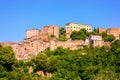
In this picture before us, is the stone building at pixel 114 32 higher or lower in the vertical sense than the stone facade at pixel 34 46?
higher

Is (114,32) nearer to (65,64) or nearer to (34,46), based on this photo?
(34,46)

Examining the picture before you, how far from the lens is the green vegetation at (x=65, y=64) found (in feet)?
161

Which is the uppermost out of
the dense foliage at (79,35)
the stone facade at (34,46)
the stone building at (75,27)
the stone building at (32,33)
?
the stone building at (75,27)

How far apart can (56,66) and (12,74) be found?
20.6 ft

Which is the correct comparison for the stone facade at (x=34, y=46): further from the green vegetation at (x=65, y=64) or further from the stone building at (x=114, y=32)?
the stone building at (x=114, y=32)

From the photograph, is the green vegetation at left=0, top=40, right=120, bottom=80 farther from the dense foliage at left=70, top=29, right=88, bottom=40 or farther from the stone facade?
the dense foliage at left=70, top=29, right=88, bottom=40

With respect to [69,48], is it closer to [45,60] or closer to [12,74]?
[45,60]

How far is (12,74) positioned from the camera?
47969mm

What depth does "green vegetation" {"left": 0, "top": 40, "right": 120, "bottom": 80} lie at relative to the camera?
161 feet

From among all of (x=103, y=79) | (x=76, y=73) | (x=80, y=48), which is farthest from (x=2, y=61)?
Result: (x=103, y=79)

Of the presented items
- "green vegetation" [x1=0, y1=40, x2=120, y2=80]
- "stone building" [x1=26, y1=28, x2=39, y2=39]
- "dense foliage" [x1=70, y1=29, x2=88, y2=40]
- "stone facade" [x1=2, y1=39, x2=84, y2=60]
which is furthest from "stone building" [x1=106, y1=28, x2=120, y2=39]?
"stone building" [x1=26, y1=28, x2=39, y2=39]

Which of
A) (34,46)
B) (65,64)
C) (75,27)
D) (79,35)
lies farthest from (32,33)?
(65,64)

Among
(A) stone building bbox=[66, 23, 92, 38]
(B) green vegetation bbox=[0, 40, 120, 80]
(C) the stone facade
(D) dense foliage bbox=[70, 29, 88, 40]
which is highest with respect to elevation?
(A) stone building bbox=[66, 23, 92, 38]

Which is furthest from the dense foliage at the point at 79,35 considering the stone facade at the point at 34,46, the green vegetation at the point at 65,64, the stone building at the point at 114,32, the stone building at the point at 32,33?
the green vegetation at the point at 65,64
